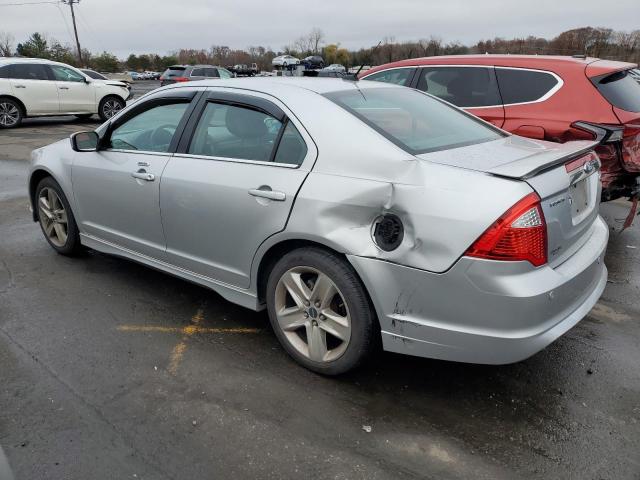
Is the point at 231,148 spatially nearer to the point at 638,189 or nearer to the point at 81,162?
the point at 81,162

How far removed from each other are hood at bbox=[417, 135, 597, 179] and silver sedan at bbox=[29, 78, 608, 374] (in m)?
0.01

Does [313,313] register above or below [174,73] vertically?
below

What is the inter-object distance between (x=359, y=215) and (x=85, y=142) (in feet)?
8.85

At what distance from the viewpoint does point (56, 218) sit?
4.79m

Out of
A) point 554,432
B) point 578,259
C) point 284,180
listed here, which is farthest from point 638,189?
point 284,180

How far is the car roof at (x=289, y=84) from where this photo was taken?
331 cm

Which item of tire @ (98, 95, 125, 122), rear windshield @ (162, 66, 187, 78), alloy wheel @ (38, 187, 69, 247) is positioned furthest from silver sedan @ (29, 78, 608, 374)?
rear windshield @ (162, 66, 187, 78)

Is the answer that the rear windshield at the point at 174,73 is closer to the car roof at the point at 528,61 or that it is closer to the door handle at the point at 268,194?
the car roof at the point at 528,61

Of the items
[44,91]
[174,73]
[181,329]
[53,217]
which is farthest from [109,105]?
[181,329]

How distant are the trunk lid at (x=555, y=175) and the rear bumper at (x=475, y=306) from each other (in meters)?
0.17

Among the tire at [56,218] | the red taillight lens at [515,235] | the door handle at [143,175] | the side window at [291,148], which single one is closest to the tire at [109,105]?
the tire at [56,218]

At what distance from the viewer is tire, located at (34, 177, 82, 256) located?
4621 millimetres

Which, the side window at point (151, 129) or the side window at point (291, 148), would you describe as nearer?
the side window at point (291, 148)

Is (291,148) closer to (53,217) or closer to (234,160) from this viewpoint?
(234,160)
